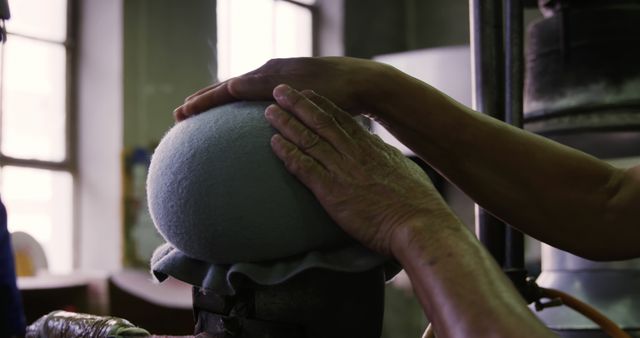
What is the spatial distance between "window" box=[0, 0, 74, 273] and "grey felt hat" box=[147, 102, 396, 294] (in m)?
2.57

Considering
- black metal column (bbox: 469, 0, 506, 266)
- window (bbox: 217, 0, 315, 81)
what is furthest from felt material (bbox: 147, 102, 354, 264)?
window (bbox: 217, 0, 315, 81)

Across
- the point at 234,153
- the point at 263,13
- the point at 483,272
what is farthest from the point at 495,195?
the point at 263,13

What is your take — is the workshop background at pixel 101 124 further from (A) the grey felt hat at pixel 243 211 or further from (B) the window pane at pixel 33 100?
(A) the grey felt hat at pixel 243 211

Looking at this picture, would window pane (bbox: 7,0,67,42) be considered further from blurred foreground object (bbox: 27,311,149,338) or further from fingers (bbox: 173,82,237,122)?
fingers (bbox: 173,82,237,122)

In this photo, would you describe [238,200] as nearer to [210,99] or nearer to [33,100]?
[210,99]

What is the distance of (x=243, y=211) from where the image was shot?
725 millimetres

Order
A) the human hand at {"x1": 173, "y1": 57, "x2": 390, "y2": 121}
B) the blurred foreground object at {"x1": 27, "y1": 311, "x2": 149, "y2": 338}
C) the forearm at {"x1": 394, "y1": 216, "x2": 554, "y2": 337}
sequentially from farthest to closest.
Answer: the blurred foreground object at {"x1": 27, "y1": 311, "x2": 149, "y2": 338} → the human hand at {"x1": 173, "y1": 57, "x2": 390, "y2": 121} → the forearm at {"x1": 394, "y1": 216, "x2": 554, "y2": 337}

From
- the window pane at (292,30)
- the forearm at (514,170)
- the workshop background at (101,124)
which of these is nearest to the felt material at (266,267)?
the forearm at (514,170)

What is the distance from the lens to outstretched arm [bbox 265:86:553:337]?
27.1 inches

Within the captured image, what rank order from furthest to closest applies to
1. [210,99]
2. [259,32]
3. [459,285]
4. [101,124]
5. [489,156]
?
[259,32]
[101,124]
[489,156]
[210,99]
[459,285]

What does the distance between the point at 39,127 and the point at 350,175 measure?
2.90m

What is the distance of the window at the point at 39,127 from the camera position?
317 cm

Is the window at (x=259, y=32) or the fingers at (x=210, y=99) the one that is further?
the window at (x=259, y=32)

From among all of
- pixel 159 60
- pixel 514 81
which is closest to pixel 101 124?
pixel 159 60
